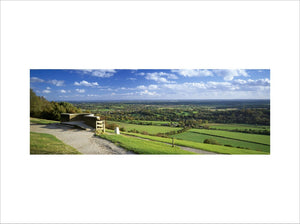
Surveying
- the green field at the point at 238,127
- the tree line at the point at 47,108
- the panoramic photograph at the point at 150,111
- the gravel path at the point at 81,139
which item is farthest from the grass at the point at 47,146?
the green field at the point at 238,127

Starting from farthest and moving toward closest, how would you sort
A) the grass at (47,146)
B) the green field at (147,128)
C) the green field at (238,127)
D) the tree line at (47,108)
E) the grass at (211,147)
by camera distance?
the green field at (147,128) < the tree line at (47,108) < the green field at (238,127) < the grass at (211,147) < the grass at (47,146)

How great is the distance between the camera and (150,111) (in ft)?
22.5

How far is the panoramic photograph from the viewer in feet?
19.5

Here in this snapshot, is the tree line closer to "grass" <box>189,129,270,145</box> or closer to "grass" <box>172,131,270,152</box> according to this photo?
"grass" <box>172,131,270,152</box>

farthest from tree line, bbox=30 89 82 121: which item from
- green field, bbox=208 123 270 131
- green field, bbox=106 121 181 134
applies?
green field, bbox=208 123 270 131

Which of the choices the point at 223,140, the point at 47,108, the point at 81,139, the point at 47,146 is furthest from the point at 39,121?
the point at 223,140

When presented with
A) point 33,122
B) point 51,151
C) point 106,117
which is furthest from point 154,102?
point 33,122

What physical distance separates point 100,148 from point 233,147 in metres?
4.40

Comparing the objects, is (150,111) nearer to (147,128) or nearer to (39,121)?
(147,128)

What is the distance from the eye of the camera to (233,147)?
237 inches

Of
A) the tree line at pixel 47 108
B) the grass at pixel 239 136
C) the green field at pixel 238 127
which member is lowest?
the grass at pixel 239 136

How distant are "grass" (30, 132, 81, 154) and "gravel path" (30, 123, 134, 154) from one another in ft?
0.51

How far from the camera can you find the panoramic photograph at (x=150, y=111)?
593cm

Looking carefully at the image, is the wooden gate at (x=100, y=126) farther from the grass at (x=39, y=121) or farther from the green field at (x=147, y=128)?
the grass at (x=39, y=121)
